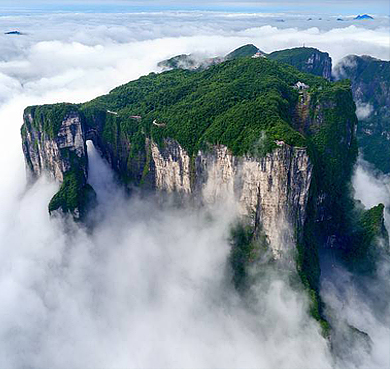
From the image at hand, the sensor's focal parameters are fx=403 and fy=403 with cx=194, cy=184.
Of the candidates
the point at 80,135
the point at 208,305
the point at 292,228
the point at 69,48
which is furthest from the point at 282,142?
the point at 69,48

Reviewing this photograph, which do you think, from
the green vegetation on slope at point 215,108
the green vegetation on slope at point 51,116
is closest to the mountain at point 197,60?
the green vegetation on slope at point 215,108

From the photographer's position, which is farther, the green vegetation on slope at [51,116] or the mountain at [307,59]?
the mountain at [307,59]

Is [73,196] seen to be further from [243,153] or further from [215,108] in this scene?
[243,153]

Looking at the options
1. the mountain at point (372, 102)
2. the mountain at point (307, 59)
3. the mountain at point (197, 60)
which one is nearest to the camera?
the mountain at point (372, 102)

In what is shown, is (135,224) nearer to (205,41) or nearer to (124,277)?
(124,277)

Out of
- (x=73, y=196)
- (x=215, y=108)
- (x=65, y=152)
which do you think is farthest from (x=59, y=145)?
(x=215, y=108)

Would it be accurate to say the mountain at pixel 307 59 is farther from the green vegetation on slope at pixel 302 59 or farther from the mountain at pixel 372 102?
the mountain at pixel 372 102
